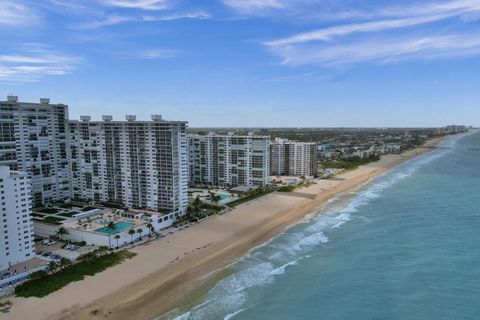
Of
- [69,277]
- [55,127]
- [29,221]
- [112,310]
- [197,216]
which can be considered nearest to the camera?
[112,310]

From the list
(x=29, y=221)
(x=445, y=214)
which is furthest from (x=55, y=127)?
(x=445, y=214)

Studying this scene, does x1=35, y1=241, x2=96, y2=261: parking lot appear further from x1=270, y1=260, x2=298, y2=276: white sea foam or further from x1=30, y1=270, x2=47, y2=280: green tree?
x1=270, y1=260, x2=298, y2=276: white sea foam

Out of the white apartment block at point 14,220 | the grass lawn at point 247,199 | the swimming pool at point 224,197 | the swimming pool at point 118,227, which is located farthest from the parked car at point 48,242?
the swimming pool at point 224,197

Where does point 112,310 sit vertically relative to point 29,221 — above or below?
below

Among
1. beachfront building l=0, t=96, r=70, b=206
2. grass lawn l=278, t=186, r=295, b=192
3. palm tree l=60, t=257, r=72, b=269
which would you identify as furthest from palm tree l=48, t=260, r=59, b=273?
grass lawn l=278, t=186, r=295, b=192

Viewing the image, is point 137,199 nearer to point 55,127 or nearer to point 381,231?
point 55,127

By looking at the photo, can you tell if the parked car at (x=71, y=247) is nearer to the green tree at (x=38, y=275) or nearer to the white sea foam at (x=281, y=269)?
the green tree at (x=38, y=275)

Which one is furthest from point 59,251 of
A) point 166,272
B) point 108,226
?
point 166,272
